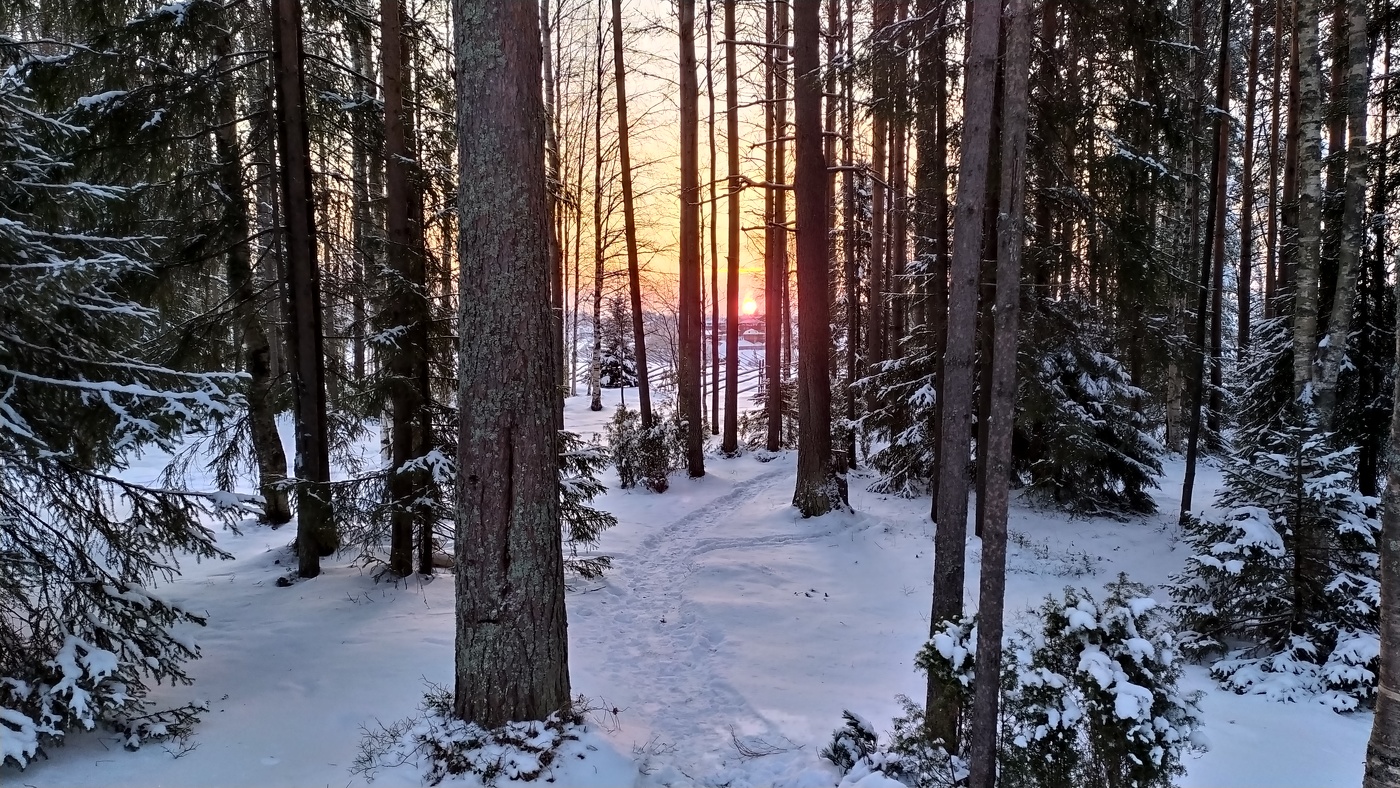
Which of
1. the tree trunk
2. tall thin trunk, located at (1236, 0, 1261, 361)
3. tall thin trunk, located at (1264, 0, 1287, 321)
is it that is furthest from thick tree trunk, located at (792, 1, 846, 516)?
tall thin trunk, located at (1236, 0, 1261, 361)

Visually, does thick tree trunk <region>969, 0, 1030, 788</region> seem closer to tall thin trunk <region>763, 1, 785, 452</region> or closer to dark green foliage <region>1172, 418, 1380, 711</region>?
dark green foliage <region>1172, 418, 1380, 711</region>

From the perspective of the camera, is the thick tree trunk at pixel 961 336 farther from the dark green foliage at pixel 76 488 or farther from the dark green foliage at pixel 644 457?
the dark green foliage at pixel 644 457

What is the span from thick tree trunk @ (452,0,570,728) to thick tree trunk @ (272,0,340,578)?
2.98m

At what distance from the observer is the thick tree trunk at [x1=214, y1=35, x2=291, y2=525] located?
684cm

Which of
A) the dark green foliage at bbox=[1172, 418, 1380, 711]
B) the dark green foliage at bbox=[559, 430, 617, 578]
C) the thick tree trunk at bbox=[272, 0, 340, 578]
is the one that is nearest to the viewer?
the dark green foliage at bbox=[1172, 418, 1380, 711]

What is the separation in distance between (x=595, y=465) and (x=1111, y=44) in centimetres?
745

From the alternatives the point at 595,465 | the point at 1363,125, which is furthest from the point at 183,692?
the point at 1363,125

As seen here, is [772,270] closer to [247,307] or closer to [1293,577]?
[247,307]

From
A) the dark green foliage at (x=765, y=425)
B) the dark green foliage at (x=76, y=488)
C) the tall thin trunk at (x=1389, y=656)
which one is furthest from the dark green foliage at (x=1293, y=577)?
the dark green foliage at (x=765, y=425)

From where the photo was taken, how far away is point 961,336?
4.41m

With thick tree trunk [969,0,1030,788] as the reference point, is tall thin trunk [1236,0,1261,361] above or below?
above

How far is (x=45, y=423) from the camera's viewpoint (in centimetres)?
423

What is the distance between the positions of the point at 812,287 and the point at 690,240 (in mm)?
4147

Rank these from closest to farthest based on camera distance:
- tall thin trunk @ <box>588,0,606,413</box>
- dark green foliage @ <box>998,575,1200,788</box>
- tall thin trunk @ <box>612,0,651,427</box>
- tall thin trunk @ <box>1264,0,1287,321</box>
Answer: dark green foliage @ <box>998,575,1200,788</box> < tall thin trunk @ <box>1264,0,1287,321</box> < tall thin trunk @ <box>612,0,651,427</box> < tall thin trunk @ <box>588,0,606,413</box>
